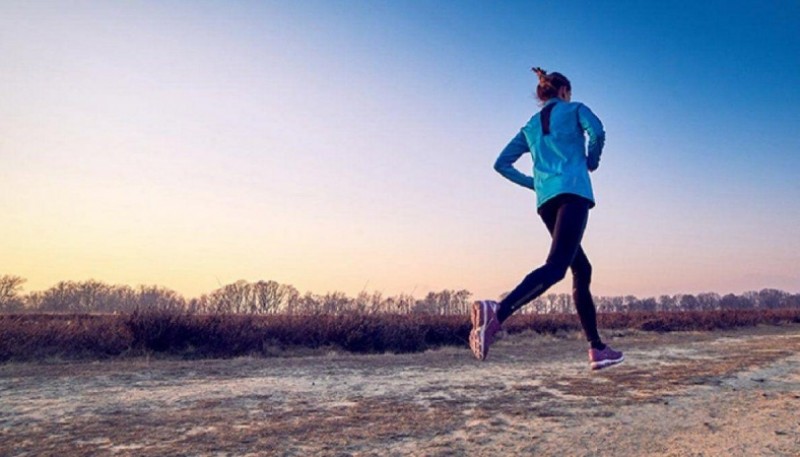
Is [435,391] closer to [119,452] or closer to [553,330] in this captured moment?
[119,452]

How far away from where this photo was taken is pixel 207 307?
1486cm

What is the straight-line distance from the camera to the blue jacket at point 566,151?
270 cm

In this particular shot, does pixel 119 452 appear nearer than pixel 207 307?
Yes

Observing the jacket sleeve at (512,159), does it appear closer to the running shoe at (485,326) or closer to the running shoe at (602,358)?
the running shoe at (485,326)

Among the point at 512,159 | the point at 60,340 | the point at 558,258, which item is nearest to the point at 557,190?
the point at 558,258

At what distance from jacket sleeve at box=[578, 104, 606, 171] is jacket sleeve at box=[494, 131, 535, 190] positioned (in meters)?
0.42

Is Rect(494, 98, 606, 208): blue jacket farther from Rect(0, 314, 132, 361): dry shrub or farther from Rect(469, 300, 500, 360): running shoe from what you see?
Rect(0, 314, 132, 361): dry shrub

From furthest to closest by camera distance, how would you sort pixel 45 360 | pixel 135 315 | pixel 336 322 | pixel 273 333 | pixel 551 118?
pixel 336 322 < pixel 273 333 < pixel 135 315 < pixel 45 360 < pixel 551 118

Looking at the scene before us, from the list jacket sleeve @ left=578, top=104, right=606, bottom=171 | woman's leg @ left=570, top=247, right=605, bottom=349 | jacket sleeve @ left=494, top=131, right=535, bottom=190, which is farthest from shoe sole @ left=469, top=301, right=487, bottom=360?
jacket sleeve @ left=578, top=104, right=606, bottom=171

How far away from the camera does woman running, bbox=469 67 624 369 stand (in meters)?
2.61

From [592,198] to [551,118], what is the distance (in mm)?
581

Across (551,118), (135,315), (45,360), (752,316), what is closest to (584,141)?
(551,118)

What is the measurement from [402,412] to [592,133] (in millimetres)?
3084

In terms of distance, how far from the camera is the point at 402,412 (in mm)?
4387
